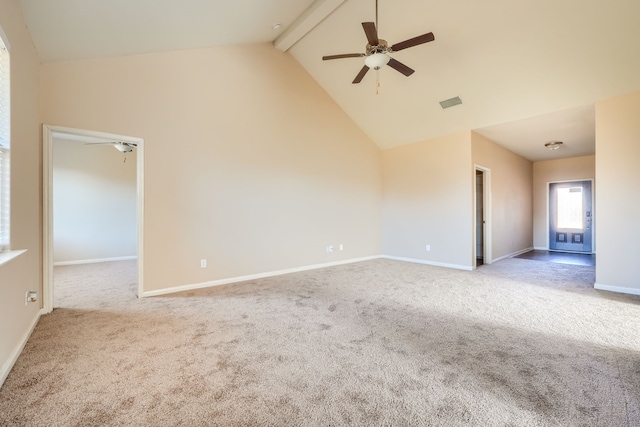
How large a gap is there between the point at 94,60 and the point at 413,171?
5615mm

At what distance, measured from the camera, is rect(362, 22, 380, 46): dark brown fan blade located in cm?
263

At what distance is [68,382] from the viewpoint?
1.75 m

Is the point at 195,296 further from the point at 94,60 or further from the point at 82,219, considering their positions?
the point at 82,219

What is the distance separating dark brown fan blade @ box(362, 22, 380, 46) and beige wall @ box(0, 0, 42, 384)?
283 centimetres

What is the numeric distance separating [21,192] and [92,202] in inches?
177

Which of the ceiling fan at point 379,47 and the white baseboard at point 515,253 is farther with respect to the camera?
the white baseboard at point 515,253

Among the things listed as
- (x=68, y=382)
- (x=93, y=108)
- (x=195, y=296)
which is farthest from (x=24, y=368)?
(x=93, y=108)

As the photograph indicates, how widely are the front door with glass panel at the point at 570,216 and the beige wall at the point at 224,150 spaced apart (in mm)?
6188

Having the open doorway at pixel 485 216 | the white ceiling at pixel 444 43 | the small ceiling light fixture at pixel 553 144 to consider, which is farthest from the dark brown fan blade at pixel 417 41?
the small ceiling light fixture at pixel 553 144

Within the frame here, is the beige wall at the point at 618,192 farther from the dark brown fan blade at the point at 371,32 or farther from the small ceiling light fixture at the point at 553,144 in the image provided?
the dark brown fan blade at the point at 371,32

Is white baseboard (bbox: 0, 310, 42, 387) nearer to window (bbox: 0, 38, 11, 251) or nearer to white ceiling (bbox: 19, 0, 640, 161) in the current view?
window (bbox: 0, 38, 11, 251)

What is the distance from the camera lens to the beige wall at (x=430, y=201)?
520 cm

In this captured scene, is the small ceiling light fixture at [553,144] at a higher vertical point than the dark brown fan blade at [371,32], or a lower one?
lower

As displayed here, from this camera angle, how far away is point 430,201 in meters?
5.71
